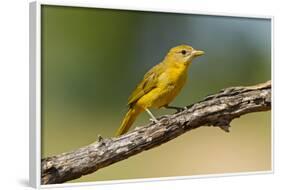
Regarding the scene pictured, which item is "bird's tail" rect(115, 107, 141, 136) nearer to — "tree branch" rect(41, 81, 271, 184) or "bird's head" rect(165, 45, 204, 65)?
"tree branch" rect(41, 81, 271, 184)

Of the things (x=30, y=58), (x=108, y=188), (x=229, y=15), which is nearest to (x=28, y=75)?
(x=30, y=58)

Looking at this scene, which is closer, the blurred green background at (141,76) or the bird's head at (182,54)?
the blurred green background at (141,76)

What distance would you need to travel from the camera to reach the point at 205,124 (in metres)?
4.09

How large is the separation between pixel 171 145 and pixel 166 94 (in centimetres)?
32

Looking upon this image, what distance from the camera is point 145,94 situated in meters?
3.90

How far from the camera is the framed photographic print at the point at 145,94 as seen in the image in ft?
11.8

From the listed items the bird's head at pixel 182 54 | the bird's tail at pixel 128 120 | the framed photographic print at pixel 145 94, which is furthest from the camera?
the bird's head at pixel 182 54

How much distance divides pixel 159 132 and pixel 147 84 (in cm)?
31

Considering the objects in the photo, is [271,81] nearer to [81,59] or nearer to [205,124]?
[205,124]

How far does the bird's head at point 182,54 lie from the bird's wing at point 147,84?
92mm

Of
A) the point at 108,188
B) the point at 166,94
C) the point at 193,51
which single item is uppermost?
the point at 193,51

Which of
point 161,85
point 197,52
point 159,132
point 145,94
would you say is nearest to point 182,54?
point 197,52

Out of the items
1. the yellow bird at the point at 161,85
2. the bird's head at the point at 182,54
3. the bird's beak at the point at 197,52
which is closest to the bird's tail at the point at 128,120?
the yellow bird at the point at 161,85

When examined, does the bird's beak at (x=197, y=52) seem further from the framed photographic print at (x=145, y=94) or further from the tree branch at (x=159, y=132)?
the tree branch at (x=159, y=132)
